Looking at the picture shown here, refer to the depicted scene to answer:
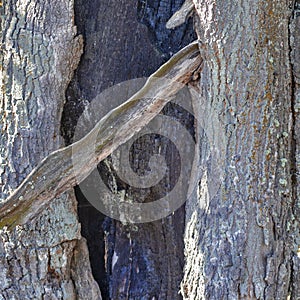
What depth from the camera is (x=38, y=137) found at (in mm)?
2023

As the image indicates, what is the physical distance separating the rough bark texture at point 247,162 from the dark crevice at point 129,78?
0.26 metres

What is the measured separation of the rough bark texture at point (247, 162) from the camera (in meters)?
1.74

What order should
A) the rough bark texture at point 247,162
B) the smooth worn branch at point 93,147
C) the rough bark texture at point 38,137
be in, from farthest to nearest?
the rough bark texture at point 38,137
the smooth worn branch at point 93,147
the rough bark texture at point 247,162

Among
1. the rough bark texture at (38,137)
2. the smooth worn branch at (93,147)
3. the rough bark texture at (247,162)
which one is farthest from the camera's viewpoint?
the rough bark texture at (38,137)

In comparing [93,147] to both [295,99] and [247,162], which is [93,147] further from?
[295,99]

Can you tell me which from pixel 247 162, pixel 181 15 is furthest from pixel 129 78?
pixel 247 162

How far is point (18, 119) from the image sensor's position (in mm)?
2023

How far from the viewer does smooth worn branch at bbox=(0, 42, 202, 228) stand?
1.84 metres

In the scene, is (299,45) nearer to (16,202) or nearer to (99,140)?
(99,140)

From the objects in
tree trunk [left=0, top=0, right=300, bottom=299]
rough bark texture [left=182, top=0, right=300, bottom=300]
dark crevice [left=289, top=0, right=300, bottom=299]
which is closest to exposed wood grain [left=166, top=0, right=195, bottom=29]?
tree trunk [left=0, top=0, right=300, bottom=299]

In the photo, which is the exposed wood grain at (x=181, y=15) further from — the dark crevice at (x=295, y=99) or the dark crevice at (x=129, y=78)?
the dark crevice at (x=295, y=99)

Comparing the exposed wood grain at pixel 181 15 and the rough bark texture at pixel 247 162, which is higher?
the exposed wood grain at pixel 181 15

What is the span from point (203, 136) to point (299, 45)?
1.38ft

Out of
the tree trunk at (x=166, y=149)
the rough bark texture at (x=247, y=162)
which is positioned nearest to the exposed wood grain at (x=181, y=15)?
the tree trunk at (x=166, y=149)
